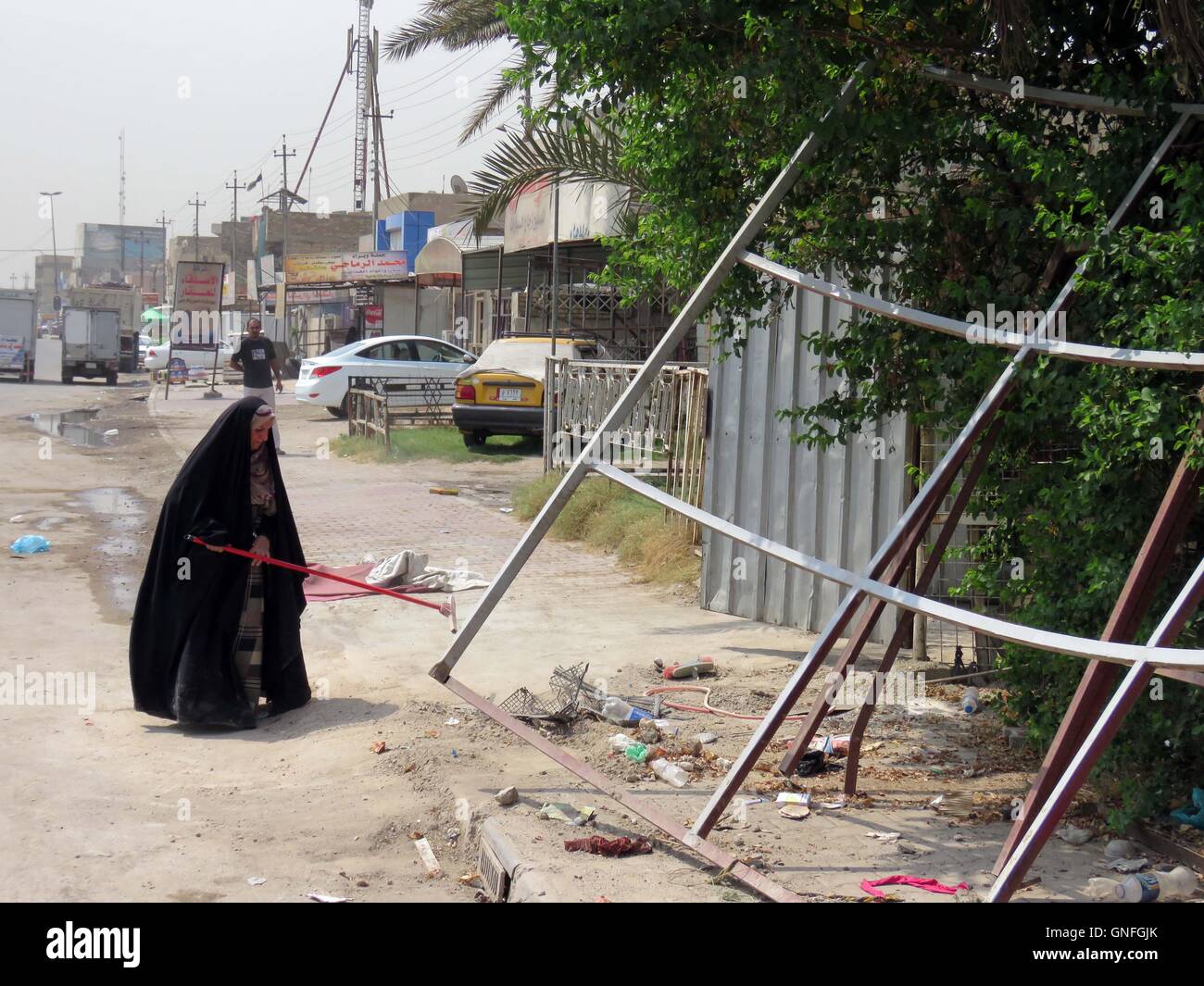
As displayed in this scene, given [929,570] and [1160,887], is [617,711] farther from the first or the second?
[1160,887]

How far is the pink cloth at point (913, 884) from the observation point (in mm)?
4176

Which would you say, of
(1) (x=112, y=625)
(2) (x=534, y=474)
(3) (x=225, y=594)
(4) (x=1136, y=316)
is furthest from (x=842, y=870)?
(2) (x=534, y=474)

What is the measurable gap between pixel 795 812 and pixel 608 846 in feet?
2.77

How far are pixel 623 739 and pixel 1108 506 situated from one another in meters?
2.49

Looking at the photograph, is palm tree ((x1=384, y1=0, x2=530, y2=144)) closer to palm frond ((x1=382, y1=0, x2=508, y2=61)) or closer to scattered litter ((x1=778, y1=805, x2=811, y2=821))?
palm frond ((x1=382, y1=0, x2=508, y2=61))

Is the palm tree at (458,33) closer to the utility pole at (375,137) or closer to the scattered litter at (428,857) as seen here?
the scattered litter at (428,857)

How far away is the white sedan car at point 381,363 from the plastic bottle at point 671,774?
58.2 ft

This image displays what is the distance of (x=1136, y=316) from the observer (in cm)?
423

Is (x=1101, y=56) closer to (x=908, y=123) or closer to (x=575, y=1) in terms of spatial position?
(x=908, y=123)

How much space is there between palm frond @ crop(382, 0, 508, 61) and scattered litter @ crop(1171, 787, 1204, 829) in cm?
1257

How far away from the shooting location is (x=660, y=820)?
14.7 feet

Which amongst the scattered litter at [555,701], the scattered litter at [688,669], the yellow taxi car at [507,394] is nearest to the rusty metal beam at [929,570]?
the scattered litter at [555,701]

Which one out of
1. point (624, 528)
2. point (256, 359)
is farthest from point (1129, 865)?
point (256, 359)

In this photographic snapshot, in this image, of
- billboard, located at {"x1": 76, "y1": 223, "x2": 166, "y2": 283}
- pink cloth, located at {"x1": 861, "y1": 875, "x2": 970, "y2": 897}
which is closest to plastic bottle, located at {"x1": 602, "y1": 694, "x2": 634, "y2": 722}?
pink cloth, located at {"x1": 861, "y1": 875, "x2": 970, "y2": 897}
